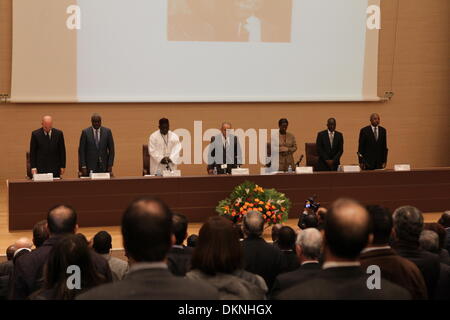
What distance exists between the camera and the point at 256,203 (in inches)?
319

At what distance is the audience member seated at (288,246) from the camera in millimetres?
4457

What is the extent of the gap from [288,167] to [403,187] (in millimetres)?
1649

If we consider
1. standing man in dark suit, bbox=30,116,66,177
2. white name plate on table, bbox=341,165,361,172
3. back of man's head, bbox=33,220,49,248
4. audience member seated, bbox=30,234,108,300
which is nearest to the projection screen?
standing man in dark suit, bbox=30,116,66,177

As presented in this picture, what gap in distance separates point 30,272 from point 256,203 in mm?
4731

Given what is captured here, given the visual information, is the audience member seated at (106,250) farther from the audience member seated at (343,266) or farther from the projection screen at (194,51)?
the projection screen at (194,51)


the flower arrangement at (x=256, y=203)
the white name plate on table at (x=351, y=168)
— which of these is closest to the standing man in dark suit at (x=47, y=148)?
the flower arrangement at (x=256, y=203)

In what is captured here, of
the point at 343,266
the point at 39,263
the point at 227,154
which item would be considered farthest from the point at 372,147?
the point at 343,266

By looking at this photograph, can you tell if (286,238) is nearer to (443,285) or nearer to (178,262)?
(178,262)

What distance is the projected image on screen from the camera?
11414mm

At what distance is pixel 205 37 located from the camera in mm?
11531

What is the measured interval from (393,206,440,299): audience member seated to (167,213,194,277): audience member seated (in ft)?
3.98

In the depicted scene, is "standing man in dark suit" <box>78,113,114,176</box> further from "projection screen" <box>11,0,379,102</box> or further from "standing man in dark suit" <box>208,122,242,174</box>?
"projection screen" <box>11,0,379,102</box>

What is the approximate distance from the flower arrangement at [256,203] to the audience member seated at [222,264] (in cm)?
507

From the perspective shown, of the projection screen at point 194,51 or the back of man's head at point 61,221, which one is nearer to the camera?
the back of man's head at point 61,221
